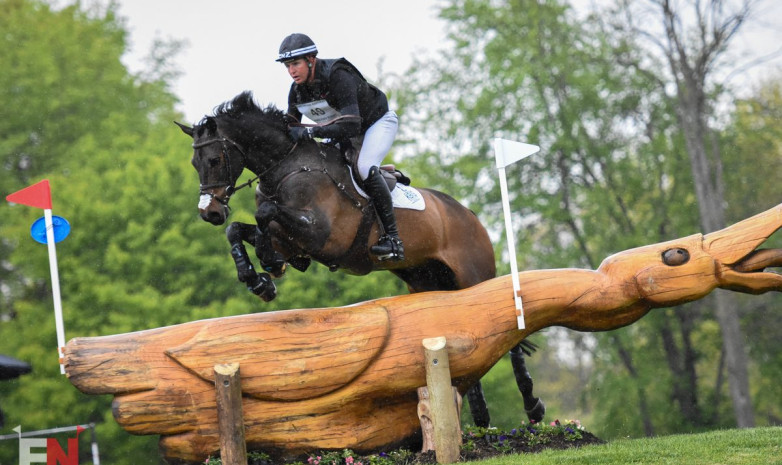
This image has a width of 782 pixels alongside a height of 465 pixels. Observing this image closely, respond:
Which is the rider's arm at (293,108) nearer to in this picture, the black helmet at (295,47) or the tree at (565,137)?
the black helmet at (295,47)

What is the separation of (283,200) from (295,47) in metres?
1.13

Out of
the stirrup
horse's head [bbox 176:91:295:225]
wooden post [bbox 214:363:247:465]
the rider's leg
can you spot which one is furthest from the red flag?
the stirrup

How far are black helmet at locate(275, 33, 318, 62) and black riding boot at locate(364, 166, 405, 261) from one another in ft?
3.34

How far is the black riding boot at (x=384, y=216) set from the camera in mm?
6746

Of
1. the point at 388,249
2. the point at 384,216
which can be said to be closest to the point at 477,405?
the point at 388,249

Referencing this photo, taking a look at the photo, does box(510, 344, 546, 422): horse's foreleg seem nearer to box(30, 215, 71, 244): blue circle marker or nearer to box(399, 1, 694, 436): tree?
box(30, 215, 71, 244): blue circle marker

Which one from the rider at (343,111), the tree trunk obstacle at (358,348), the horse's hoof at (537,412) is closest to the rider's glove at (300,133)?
the rider at (343,111)

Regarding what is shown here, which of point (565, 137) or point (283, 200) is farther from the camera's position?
point (565, 137)

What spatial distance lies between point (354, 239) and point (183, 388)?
1.70 m

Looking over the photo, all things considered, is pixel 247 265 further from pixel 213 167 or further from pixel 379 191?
pixel 379 191

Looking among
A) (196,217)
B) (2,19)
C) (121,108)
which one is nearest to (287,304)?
(196,217)

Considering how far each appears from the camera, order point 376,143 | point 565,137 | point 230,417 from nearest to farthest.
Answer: point 230,417
point 376,143
point 565,137

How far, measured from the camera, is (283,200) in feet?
21.4

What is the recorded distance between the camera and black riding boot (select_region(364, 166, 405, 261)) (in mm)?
6746
